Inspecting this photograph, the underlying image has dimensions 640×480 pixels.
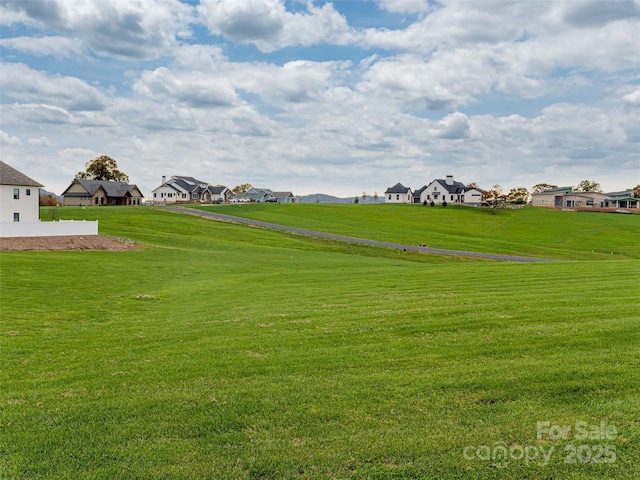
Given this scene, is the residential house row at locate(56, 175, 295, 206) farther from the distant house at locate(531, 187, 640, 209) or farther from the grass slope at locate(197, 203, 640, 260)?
the distant house at locate(531, 187, 640, 209)

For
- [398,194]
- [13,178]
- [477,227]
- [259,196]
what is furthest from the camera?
[259,196]

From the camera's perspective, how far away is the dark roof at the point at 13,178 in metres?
47.3

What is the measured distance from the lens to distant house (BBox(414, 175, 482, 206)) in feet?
454

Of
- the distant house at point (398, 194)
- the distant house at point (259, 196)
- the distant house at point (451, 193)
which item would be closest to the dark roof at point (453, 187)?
the distant house at point (451, 193)

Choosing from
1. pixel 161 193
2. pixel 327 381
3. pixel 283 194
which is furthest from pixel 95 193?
pixel 327 381

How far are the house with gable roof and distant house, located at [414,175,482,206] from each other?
84720 millimetres

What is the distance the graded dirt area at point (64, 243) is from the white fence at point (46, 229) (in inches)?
19.4

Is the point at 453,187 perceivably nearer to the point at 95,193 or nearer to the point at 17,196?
the point at 95,193

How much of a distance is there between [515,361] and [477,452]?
3.66 metres

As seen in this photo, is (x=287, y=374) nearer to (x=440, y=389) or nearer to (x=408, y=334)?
(x=440, y=389)

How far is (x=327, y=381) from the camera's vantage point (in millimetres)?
8789

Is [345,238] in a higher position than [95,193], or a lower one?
lower

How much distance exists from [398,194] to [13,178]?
113 metres

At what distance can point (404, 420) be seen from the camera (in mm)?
7199
